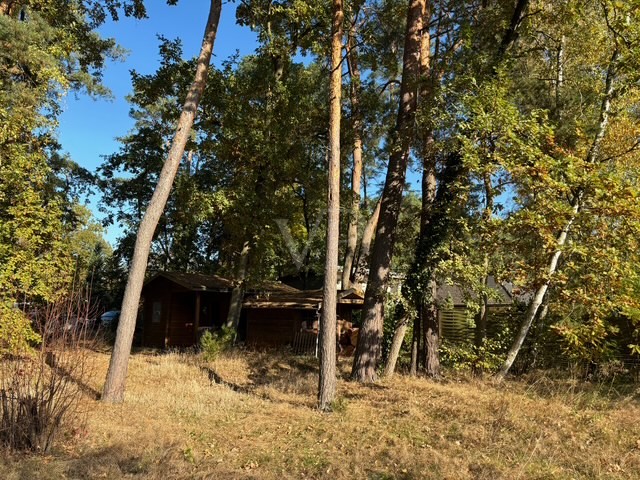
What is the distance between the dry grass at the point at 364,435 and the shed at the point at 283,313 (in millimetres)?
9232

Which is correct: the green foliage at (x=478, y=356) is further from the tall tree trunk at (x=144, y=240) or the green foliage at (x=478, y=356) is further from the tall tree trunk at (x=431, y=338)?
the tall tree trunk at (x=144, y=240)

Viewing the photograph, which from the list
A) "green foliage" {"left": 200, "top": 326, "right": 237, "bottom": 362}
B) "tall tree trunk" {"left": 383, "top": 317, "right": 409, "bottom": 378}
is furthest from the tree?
"green foliage" {"left": 200, "top": 326, "right": 237, "bottom": 362}

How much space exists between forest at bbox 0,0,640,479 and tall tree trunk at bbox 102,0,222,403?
0.05m

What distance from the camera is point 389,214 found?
12727 millimetres

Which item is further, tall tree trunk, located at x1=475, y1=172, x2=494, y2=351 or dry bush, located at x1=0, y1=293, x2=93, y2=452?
tall tree trunk, located at x1=475, y1=172, x2=494, y2=351

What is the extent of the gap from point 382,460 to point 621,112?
971 cm

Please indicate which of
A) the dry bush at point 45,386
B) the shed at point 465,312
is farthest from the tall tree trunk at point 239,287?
the dry bush at point 45,386

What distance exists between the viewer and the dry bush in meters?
6.53

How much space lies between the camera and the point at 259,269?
1953cm

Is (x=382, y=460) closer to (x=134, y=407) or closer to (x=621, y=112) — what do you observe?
(x=134, y=407)

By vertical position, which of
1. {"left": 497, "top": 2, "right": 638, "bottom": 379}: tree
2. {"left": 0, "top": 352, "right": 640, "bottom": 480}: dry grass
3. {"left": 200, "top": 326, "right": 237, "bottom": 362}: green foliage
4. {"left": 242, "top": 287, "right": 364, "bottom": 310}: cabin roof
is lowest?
{"left": 0, "top": 352, "right": 640, "bottom": 480}: dry grass

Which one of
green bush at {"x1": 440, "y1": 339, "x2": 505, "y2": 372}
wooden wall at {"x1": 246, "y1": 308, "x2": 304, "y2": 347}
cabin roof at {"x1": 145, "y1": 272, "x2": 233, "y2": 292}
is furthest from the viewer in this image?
wooden wall at {"x1": 246, "y1": 308, "x2": 304, "y2": 347}

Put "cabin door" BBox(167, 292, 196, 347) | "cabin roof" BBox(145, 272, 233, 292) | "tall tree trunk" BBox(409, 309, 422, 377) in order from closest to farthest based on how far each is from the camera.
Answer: "tall tree trunk" BBox(409, 309, 422, 377) → "cabin roof" BBox(145, 272, 233, 292) → "cabin door" BBox(167, 292, 196, 347)

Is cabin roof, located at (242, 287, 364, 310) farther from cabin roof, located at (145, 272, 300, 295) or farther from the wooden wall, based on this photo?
the wooden wall
